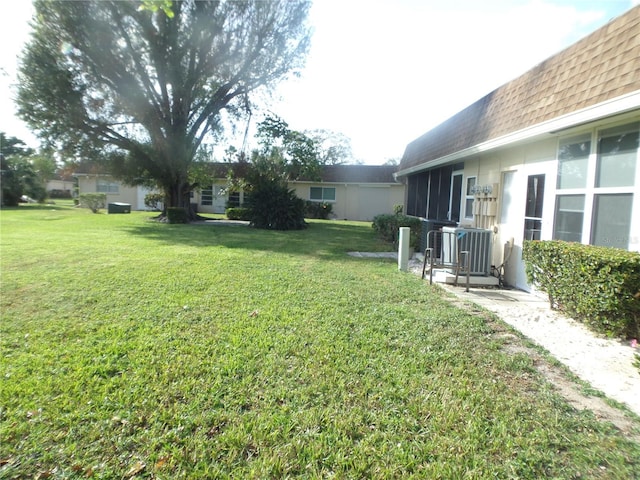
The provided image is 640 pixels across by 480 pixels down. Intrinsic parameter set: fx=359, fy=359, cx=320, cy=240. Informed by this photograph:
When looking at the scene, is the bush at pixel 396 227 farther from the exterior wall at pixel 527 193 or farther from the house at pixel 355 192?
the house at pixel 355 192

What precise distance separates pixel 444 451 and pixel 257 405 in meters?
1.32

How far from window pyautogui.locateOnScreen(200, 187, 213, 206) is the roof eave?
24.0m

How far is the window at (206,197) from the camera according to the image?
1134 inches

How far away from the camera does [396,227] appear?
→ 12.1 m

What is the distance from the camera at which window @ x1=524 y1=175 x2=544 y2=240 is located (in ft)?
20.0

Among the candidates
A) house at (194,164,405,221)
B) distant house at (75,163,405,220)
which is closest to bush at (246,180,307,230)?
distant house at (75,163,405,220)

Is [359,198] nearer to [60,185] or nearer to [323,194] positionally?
[323,194]

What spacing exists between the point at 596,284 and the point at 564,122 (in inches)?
89.3

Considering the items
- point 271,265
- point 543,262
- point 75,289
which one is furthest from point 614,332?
point 75,289

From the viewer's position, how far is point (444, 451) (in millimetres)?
2223

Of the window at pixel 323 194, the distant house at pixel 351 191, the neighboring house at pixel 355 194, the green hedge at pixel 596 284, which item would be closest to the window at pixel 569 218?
the green hedge at pixel 596 284

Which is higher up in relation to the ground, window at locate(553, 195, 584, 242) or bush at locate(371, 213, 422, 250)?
window at locate(553, 195, 584, 242)

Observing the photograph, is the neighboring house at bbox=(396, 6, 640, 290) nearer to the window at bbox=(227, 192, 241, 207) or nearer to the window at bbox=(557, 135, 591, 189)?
the window at bbox=(557, 135, 591, 189)

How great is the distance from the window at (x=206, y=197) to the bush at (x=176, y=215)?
9651 millimetres
